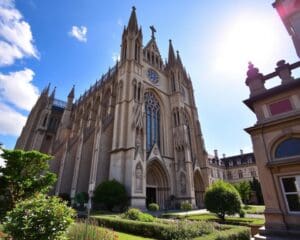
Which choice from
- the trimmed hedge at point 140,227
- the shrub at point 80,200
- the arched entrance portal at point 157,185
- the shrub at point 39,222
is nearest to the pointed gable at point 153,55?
the arched entrance portal at point 157,185

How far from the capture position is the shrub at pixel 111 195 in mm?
17672

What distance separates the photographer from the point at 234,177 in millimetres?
52656

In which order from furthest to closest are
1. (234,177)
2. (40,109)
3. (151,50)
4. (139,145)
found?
(234,177), (40,109), (151,50), (139,145)

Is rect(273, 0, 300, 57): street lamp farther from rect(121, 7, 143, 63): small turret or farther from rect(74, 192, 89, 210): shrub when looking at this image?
rect(74, 192, 89, 210): shrub

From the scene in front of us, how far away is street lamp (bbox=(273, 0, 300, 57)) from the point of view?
1119cm

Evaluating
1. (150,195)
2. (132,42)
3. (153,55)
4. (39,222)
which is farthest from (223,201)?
(153,55)

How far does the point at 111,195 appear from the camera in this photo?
58.2 ft

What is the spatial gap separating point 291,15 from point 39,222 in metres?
17.2

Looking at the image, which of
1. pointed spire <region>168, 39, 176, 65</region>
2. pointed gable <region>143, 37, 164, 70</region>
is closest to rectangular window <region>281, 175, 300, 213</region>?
pointed gable <region>143, 37, 164, 70</region>

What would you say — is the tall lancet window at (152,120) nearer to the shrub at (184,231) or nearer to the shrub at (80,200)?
the shrub at (80,200)

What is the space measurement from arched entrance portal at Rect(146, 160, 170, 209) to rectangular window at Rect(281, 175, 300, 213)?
56.9ft

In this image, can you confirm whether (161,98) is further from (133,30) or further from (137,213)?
(137,213)

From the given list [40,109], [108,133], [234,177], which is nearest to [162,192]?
[108,133]

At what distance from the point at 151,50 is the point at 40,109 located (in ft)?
111
